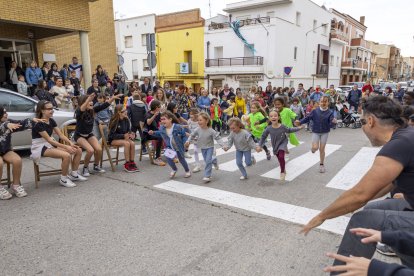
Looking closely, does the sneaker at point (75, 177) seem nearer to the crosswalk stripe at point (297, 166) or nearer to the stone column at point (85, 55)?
the crosswalk stripe at point (297, 166)

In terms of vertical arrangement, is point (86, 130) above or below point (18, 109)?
below

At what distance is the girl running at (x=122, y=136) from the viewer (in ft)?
21.8

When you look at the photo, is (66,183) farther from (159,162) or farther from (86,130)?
(159,162)

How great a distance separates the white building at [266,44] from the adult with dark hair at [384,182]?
78.6 ft

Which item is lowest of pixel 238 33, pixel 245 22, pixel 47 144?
pixel 47 144

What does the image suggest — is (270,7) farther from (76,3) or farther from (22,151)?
(22,151)

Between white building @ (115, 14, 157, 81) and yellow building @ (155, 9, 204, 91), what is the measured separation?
1.71 metres

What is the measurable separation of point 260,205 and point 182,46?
29.3 m

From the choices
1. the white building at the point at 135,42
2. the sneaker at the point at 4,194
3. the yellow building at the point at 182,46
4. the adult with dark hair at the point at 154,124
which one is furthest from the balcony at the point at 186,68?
the sneaker at the point at 4,194

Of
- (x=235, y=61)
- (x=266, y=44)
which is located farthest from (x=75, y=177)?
(x=235, y=61)

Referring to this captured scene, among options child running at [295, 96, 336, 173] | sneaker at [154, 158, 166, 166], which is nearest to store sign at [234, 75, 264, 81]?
child running at [295, 96, 336, 173]

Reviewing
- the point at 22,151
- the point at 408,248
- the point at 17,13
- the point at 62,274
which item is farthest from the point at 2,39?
the point at 408,248

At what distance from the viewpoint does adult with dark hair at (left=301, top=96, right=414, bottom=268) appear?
78.7 inches

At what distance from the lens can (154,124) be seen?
25.6 feet
